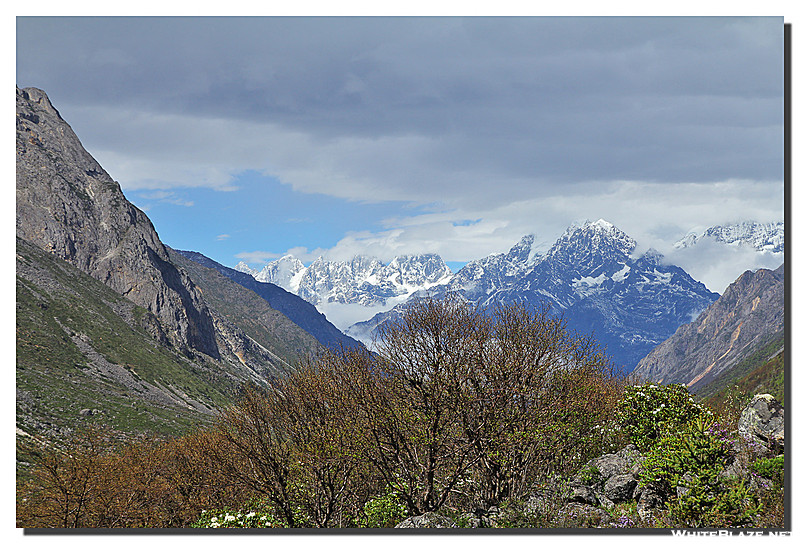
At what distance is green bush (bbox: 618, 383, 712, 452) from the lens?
1580 centimetres

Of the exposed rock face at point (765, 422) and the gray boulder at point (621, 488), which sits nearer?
the exposed rock face at point (765, 422)

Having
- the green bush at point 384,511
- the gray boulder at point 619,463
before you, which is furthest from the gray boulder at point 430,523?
the gray boulder at point 619,463

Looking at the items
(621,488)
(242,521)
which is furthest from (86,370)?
(621,488)

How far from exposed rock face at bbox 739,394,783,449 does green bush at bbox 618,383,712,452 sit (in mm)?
2208

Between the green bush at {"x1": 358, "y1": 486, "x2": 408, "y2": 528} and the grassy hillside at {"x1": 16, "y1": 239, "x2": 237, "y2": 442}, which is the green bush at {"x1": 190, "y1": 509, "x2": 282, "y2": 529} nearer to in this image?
the green bush at {"x1": 358, "y1": 486, "x2": 408, "y2": 528}

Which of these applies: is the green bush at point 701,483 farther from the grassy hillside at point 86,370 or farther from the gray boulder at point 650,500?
the grassy hillside at point 86,370

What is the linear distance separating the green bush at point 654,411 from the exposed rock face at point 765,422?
221 centimetres

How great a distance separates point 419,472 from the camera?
14.6 metres

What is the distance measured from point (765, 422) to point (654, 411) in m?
3.46

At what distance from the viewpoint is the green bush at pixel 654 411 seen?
51.9 feet

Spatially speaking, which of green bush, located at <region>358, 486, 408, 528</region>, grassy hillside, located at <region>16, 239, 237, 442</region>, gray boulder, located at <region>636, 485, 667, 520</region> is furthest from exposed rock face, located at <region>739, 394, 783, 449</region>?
Answer: grassy hillside, located at <region>16, 239, 237, 442</region>

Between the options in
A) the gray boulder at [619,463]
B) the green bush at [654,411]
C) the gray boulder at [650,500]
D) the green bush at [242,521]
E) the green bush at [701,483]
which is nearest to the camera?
the green bush at [701,483]
